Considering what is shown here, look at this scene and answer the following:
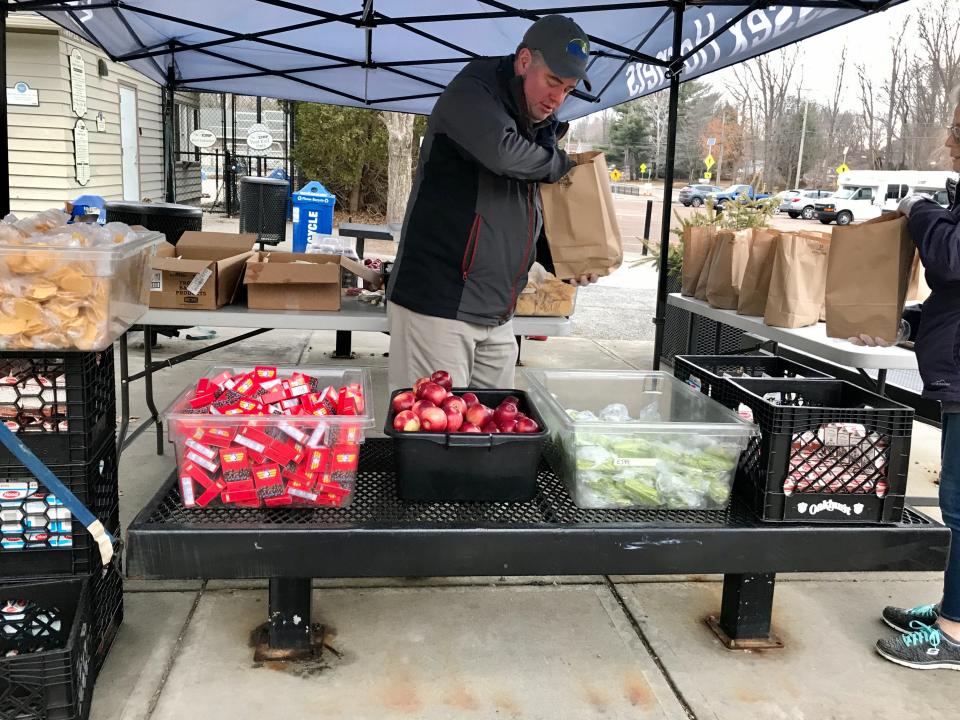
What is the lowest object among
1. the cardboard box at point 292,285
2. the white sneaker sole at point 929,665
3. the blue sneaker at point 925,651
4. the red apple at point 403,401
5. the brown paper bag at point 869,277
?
the white sneaker sole at point 929,665

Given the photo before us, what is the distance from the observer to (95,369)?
7.70 ft

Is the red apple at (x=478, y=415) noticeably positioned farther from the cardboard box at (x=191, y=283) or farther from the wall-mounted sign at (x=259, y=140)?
the wall-mounted sign at (x=259, y=140)

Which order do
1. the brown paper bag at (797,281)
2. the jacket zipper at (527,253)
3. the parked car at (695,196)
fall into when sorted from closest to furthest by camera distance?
the jacket zipper at (527,253)
the brown paper bag at (797,281)
the parked car at (695,196)

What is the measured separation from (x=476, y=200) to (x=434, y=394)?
729 mm

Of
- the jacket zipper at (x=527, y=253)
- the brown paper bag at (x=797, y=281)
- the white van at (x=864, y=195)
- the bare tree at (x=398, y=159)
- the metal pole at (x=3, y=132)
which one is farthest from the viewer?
the white van at (x=864, y=195)

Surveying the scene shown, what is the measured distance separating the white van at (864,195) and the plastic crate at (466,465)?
30158 millimetres

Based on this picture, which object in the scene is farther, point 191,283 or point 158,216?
point 158,216

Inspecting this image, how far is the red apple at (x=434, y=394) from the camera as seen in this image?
238cm

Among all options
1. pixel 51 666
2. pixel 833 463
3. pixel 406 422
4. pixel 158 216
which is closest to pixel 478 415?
pixel 406 422

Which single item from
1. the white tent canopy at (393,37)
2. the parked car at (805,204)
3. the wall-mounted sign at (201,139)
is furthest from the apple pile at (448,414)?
the parked car at (805,204)

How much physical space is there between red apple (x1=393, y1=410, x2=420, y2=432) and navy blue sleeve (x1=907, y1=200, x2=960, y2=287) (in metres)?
1.63

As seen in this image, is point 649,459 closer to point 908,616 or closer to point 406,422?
point 406,422

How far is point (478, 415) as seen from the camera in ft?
7.75

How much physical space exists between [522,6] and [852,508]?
3.44m
